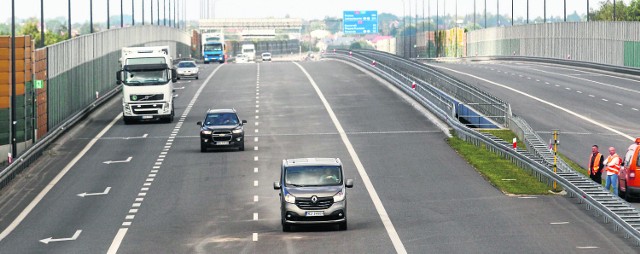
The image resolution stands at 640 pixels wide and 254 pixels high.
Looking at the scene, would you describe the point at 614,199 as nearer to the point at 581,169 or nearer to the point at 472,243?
the point at 472,243

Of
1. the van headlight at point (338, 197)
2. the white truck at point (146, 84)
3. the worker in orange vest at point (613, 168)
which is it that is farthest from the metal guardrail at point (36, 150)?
the worker in orange vest at point (613, 168)

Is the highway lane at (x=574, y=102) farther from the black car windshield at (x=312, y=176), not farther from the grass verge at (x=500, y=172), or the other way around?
the black car windshield at (x=312, y=176)

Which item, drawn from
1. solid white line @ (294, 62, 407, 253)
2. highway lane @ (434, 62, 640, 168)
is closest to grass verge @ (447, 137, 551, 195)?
highway lane @ (434, 62, 640, 168)

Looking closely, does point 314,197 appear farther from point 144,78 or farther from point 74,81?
point 74,81

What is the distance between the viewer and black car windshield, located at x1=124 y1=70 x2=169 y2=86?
6075 centimetres

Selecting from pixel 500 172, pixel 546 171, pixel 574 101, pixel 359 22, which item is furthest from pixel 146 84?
pixel 359 22

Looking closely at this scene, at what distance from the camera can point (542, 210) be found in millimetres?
34750

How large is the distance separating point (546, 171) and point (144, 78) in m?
26.8

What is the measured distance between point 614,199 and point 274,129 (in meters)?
27.0

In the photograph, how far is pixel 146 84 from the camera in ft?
200

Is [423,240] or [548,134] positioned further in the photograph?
[548,134]

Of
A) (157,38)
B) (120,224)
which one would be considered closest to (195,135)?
(120,224)

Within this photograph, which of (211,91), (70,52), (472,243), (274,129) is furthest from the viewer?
(211,91)

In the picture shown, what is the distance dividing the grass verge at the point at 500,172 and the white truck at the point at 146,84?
52.4ft
